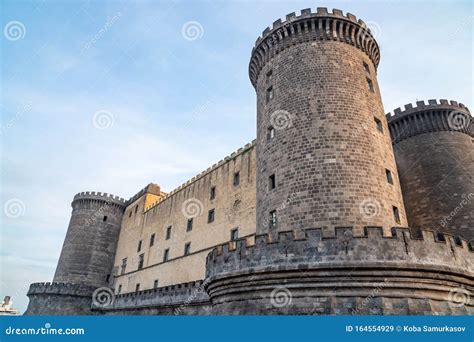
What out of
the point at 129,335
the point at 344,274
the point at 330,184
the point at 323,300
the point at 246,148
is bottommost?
the point at 129,335

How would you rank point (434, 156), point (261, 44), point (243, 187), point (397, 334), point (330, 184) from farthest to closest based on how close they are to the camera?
point (243, 187) → point (434, 156) → point (261, 44) → point (330, 184) → point (397, 334)

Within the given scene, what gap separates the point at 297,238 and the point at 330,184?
284cm

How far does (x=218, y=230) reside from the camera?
24.2 m

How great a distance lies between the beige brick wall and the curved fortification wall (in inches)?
388

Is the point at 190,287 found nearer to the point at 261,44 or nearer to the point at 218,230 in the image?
the point at 218,230

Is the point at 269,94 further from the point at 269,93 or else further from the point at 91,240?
the point at 91,240

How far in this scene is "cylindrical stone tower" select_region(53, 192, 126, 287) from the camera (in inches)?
1507

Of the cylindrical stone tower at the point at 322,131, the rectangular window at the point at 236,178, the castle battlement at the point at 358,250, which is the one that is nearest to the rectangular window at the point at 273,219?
the cylindrical stone tower at the point at 322,131

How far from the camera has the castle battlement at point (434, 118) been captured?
2203 cm

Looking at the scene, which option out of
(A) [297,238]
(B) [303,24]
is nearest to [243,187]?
(B) [303,24]

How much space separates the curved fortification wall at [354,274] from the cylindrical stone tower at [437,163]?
9.97 m

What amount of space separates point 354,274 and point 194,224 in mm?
19274

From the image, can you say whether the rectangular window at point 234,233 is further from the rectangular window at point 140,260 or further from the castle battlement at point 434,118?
the rectangular window at point 140,260

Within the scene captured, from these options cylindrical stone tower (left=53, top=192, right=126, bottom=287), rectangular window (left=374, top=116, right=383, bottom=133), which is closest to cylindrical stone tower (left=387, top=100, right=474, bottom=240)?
rectangular window (left=374, top=116, right=383, bottom=133)
